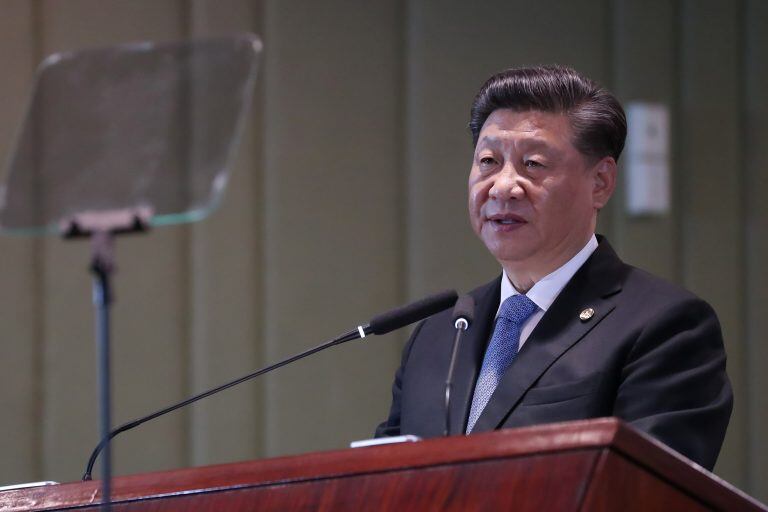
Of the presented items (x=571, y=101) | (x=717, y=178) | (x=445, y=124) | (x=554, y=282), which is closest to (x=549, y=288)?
(x=554, y=282)

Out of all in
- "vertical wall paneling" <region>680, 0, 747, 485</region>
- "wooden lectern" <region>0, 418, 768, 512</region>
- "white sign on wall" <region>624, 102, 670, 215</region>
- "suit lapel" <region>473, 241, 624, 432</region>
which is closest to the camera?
"wooden lectern" <region>0, 418, 768, 512</region>

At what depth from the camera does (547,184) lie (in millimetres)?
2379

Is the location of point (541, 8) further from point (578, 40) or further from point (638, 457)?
point (638, 457)

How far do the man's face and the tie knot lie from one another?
2.7 inches

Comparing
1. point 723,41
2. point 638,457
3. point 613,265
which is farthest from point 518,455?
point 723,41

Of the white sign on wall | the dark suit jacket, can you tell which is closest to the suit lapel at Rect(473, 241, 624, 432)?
the dark suit jacket

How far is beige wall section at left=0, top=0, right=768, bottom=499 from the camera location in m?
3.55

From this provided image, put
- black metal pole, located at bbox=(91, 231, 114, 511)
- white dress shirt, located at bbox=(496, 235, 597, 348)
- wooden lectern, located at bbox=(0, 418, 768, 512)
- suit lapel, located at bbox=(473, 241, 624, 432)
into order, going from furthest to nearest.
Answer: white dress shirt, located at bbox=(496, 235, 597, 348) < suit lapel, located at bbox=(473, 241, 624, 432) < wooden lectern, located at bbox=(0, 418, 768, 512) < black metal pole, located at bbox=(91, 231, 114, 511)

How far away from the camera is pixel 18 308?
3.50 meters

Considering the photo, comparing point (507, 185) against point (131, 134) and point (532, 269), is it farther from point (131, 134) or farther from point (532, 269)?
point (131, 134)

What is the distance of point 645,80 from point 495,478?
359 centimetres

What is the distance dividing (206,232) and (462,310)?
193 cm

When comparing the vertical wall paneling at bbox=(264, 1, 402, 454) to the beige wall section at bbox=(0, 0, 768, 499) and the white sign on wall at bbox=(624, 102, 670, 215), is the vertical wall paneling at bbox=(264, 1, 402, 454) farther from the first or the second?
the white sign on wall at bbox=(624, 102, 670, 215)

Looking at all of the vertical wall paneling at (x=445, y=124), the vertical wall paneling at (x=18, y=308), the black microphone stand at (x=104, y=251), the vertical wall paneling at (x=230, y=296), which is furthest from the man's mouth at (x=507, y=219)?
the vertical wall paneling at (x=445, y=124)
